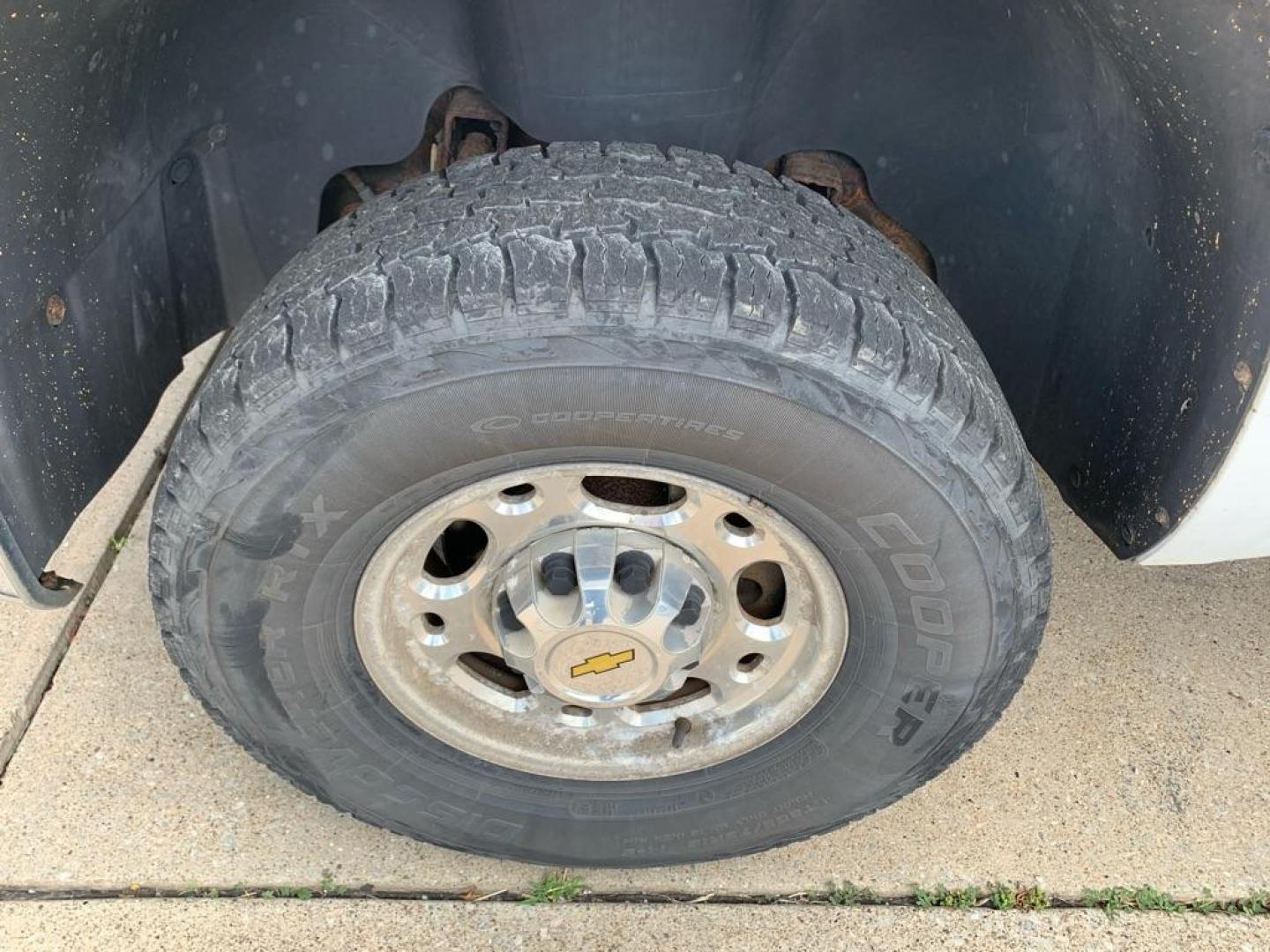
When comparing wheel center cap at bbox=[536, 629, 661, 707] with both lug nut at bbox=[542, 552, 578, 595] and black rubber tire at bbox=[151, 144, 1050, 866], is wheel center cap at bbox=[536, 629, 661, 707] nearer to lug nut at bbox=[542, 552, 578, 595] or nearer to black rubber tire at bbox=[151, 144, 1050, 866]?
lug nut at bbox=[542, 552, 578, 595]

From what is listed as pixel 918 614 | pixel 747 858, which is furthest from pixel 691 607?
pixel 747 858

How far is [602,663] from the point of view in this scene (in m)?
2.08

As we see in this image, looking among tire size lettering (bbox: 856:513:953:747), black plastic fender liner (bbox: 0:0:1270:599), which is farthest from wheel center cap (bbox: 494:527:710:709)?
black plastic fender liner (bbox: 0:0:1270:599)

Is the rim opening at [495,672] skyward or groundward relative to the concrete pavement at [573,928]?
skyward

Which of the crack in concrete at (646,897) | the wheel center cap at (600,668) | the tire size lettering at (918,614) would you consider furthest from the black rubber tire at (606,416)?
the crack in concrete at (646,897)

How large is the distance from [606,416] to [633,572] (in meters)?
0.41

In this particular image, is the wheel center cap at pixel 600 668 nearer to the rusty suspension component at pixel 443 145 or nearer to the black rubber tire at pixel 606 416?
the black rubber tire at pixel 606 416

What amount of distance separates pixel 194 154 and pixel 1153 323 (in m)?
1.66

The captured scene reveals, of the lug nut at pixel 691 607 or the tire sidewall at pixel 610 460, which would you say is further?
the lug nut at pixel 691 607

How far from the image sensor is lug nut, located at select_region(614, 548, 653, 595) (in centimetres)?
202

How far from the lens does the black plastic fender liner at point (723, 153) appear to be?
172 centimetres

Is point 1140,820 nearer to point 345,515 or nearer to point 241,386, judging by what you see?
point 345,515

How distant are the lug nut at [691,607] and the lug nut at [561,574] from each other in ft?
0.61

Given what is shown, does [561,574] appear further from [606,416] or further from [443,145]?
[443,145]
